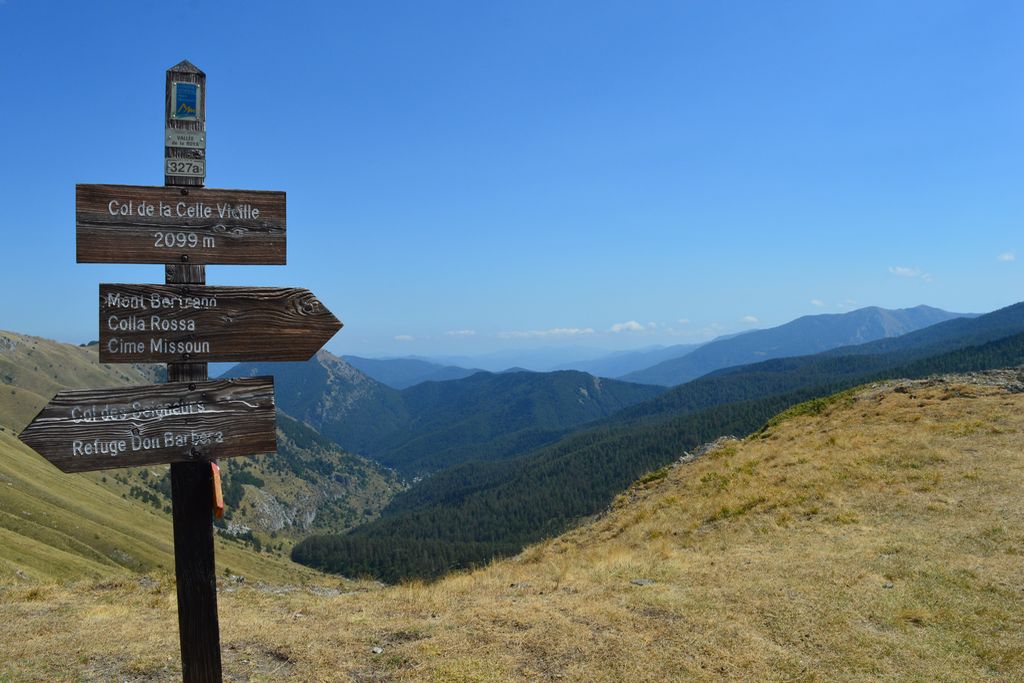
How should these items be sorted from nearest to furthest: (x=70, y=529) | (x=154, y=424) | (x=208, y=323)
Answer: (x=154, y=424) → (x=208, y=323) → (x=70, y=529)

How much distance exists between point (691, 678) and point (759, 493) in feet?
46.8

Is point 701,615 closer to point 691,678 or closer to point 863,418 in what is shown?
point 691,678

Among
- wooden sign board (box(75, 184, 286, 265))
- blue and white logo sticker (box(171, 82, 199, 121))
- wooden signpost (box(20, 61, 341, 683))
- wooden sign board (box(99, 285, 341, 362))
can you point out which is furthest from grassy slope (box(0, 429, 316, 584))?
blue and white logo sticker (box(171, 82, 199, 121))

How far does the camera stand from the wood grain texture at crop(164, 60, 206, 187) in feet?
19.5

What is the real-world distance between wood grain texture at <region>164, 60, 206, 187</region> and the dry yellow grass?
665 centimetres

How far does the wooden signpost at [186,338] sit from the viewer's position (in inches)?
215

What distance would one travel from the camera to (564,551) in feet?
65.1

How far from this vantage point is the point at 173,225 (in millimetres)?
5832

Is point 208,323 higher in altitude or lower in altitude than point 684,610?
higher

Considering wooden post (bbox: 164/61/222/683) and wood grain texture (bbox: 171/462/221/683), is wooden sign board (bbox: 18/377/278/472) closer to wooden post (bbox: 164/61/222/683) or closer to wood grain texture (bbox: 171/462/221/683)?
wooden post (bbox: 164/61/222/683)

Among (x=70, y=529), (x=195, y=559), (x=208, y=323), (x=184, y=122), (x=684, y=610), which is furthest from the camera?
(x=70, y=529)

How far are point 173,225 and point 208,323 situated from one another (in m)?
1.09

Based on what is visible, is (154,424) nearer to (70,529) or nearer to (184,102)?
(184,102)

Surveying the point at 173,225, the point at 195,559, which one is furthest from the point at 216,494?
the point at 173,225
